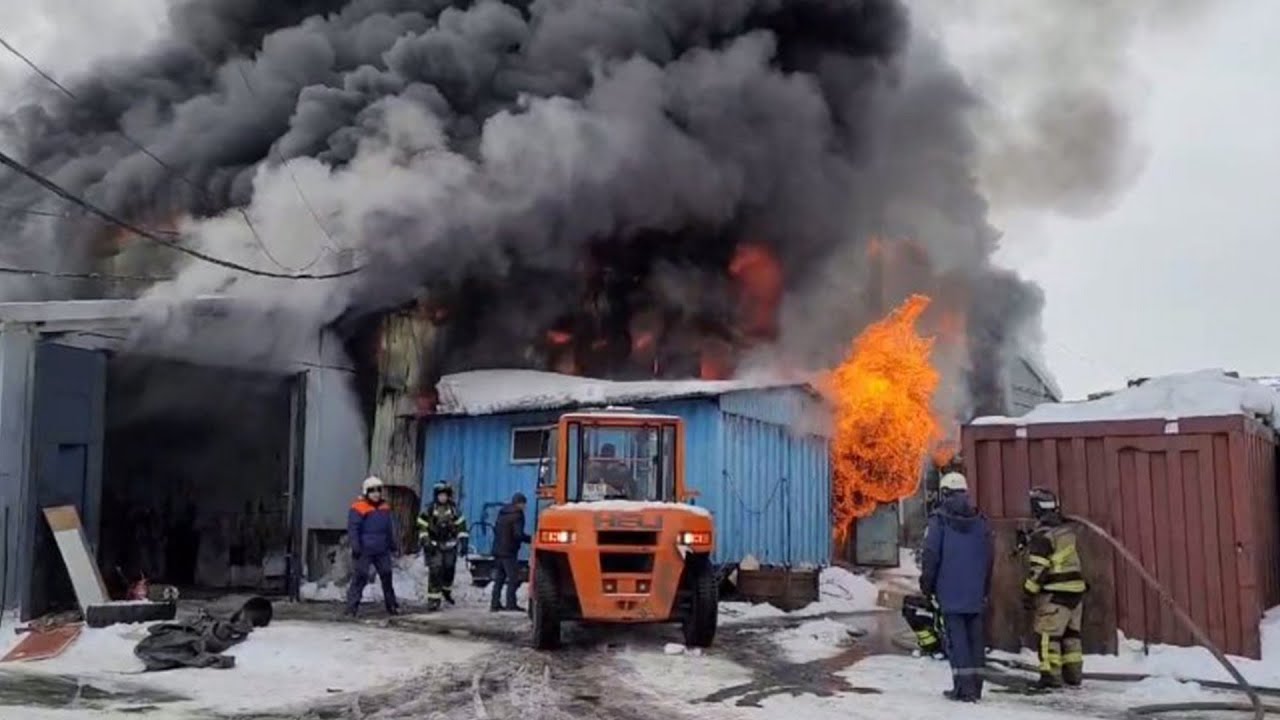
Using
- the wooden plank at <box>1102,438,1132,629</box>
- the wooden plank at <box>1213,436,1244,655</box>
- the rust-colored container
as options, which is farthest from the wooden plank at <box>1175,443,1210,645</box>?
the wooden plank at <box>1102,438,1132,629</box>

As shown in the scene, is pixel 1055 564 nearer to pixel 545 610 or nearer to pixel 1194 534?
pixel 1194 534

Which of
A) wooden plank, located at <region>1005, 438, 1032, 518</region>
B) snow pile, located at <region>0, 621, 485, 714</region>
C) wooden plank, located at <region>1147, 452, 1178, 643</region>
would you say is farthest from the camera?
wooden plank, located at <region>1005, 438, 1032, 518</region>

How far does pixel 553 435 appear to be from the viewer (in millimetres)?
10695

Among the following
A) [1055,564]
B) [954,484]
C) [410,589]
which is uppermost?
[954,484]

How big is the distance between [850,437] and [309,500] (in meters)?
9.46

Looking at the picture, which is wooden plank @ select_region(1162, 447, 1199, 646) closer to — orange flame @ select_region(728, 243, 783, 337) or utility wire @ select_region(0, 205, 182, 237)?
orange flame @ select_region(728, 243, 783, 337)

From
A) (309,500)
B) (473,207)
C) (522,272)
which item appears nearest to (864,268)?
(522,272)

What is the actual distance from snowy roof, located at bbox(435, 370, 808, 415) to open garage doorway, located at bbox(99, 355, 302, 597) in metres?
2.62

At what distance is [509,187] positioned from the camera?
60.6ft

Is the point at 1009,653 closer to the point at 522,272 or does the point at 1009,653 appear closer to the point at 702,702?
the point at 702,702

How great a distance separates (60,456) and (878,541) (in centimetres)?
1603

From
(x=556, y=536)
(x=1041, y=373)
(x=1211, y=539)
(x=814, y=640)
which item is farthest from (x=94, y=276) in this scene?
(x=1041, y=373)

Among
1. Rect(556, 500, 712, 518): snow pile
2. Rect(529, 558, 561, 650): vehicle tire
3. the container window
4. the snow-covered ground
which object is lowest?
the snow-covered ground

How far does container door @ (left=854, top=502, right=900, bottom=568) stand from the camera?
22.7m
